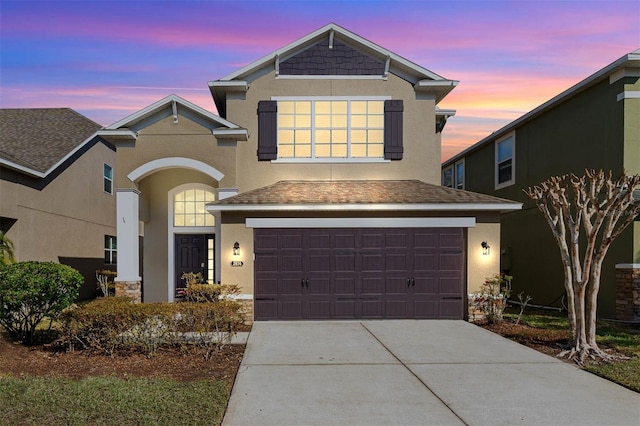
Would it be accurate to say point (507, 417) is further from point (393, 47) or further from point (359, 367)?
point (393, 47)

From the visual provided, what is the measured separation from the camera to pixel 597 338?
9.73m

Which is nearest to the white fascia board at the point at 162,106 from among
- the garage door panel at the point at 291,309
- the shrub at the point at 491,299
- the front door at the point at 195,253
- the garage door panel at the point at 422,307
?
the front door at the point at 195,253

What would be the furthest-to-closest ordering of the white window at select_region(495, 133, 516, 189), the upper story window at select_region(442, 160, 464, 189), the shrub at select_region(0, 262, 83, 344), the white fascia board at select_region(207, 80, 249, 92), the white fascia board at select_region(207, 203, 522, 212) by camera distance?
the upper story window at select_region(442, 160, 464, 189) → the white window at select_region(495, 133, 516, 189) → the white fascia board at select_region(207, 80, 249, 92) → the white fascia board at select_region(207, 203, 522, 212) → the shrub at select_region(0, 262, 83, 344)

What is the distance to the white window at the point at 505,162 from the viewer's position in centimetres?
1752

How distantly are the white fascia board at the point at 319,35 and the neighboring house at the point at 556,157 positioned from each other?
170 inches

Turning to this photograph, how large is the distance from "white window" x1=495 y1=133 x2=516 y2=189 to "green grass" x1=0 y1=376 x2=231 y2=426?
1468cm

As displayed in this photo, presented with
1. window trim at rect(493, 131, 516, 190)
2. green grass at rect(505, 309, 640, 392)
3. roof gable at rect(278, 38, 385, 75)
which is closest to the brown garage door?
green grass at rect(505, 309, 640, 392)

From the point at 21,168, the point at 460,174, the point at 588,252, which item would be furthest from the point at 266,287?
the point at 460,174

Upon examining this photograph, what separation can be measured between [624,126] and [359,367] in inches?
377

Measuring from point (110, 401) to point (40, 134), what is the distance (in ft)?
52.6

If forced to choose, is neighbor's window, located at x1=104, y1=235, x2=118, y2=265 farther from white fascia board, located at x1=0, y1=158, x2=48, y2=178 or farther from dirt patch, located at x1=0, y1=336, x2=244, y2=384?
dirt patch, located at x1=0, y1=336, x2=244, y2=384

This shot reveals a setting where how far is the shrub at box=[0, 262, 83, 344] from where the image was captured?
8445 millimetres

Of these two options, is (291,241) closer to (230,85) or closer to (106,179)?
(230,85)

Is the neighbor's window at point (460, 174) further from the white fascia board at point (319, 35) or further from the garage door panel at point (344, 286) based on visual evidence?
the garage door panel at point (344, 286)
